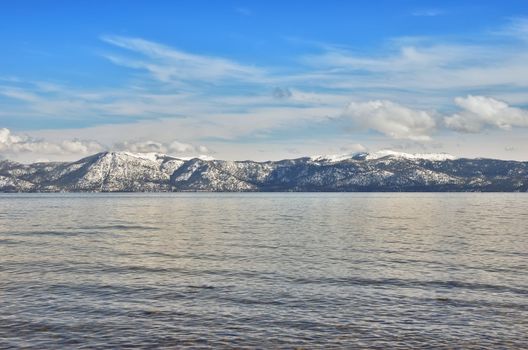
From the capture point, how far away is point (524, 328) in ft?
111

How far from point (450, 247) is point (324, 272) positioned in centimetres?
3082

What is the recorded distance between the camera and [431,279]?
5100 cm

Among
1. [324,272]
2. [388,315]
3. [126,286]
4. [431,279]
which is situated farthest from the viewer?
[324,272]

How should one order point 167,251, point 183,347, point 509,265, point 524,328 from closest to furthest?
point 183,347 → point 524,328 → point 509,265 → point 167,251

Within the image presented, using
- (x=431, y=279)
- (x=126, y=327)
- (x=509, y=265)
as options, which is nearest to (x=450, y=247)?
(x=509, y=265)

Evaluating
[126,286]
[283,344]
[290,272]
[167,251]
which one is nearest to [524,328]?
[283,344]

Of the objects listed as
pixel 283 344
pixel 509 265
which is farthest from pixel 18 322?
pixel 509 265

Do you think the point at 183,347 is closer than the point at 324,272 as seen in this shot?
Yes

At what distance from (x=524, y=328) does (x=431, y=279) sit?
1723 centimetres

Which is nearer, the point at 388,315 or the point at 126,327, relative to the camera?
the point at 126,327

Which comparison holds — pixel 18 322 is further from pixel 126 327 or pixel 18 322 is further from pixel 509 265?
pixel 509 265

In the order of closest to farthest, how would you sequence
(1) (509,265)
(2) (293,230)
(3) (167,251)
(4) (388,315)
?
(4) (388,315) < (1) (509,265) < (3) (167,251) < (2) (293,230)

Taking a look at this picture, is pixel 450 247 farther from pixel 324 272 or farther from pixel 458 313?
pixel 458 313

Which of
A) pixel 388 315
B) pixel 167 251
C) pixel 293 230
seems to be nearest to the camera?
pixel 388 315
